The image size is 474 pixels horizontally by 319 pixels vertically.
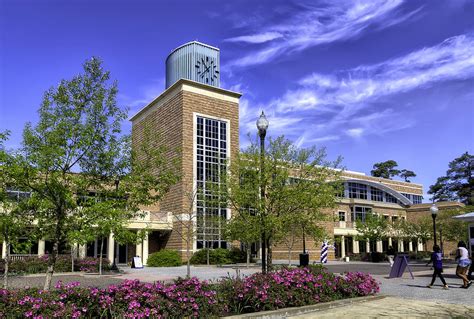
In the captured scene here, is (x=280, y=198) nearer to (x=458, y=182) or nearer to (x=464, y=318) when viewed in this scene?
(x=464, y=318)

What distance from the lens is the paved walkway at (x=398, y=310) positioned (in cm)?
943

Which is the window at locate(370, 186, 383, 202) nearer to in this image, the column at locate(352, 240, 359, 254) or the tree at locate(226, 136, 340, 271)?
the column at locate(352, 240, 359, 254)

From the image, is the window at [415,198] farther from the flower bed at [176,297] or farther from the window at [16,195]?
the window at [16,195]

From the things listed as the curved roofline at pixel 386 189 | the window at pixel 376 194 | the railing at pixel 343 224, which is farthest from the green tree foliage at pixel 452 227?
the window at pixel 376 194

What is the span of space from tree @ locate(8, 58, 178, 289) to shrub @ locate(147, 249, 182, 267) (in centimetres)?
2508

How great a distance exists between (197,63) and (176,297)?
134 feet

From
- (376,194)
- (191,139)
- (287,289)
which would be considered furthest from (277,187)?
(376,194)

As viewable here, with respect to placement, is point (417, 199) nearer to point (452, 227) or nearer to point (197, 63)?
point (452, 227)

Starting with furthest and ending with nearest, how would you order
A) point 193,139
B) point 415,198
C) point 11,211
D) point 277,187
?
1. point 415,198
2. point 193,139
3. point 277,187
4. point 11,211

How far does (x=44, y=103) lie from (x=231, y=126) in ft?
106

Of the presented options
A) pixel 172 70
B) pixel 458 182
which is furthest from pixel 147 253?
pixel 458 182

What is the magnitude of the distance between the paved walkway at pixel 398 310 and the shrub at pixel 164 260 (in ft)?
80.9

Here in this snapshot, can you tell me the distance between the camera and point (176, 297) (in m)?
8.24

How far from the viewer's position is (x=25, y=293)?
7.49m
